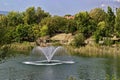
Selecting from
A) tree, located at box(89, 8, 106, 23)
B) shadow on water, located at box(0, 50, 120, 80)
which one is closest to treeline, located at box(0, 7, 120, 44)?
tree, located at box(89, 8, 106, 23)

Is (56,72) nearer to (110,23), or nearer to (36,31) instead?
(110,23)


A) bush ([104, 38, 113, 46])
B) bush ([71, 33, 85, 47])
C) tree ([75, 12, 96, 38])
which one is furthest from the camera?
tree ([75, 12, 96, 38])

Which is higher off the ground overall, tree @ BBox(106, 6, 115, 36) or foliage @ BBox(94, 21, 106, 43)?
tree @ BBox(106, 6, 115, 36)

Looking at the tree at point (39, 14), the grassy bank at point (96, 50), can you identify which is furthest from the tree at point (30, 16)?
the grassy bank at point (96, 50)

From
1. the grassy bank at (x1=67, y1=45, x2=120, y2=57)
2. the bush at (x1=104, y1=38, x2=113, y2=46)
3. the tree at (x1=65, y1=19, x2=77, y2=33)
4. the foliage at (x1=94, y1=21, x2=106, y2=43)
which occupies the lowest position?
the grassy bank at (x1=67, y1=45, x2=120, y2=57)

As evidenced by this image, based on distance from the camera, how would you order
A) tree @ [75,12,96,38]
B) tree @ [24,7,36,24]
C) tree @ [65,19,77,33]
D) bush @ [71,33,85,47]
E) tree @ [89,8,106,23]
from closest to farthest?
bush @ [71,33,85,47], tree @ [75,12,96,38], tree @ [65,19,77,33], tree @ [89,8,106,23], tree @ [24,7,36,24]

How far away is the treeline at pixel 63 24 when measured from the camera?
60219mm

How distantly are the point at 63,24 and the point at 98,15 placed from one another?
8.38m

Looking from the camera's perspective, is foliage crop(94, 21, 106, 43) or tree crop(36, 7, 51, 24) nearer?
foliage crop(94, 21, 106, 43)

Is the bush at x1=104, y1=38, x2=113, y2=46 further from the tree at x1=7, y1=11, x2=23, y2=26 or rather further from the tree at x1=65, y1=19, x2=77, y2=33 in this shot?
the tree at x1=7, y1=11, x2=23, y2=26

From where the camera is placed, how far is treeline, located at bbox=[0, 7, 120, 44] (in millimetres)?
60219

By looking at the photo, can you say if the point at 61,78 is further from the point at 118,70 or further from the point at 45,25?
the point at 45,25

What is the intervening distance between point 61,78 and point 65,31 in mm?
42908

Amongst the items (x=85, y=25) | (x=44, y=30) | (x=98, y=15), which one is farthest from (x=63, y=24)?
(x=98, y=15)
